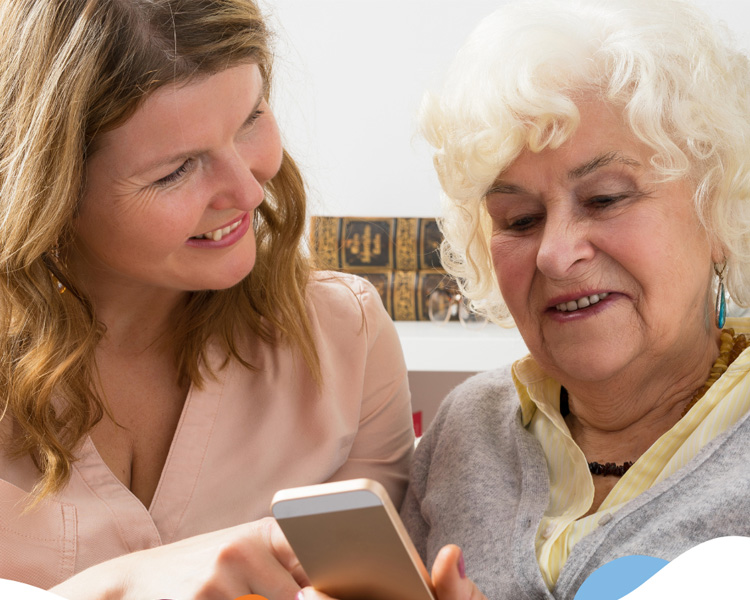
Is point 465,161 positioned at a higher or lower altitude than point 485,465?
higher

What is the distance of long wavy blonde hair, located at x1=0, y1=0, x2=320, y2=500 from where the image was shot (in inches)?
40.8

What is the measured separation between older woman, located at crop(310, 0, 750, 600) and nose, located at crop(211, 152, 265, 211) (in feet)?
0.88

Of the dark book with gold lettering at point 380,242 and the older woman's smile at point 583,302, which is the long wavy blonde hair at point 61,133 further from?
the dark book with gold lettering at point 380,242

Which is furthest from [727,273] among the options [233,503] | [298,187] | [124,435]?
[124,435]

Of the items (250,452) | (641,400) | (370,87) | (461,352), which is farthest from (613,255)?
(370,87)

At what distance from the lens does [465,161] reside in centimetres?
111

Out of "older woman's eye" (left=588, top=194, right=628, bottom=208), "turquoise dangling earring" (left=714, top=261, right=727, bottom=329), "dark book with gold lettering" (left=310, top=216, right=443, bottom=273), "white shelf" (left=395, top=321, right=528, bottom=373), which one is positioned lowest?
"white shelf" (left=395, top=321, right=528, bottom=373)

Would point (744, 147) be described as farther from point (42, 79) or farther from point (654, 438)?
point (42, 79)

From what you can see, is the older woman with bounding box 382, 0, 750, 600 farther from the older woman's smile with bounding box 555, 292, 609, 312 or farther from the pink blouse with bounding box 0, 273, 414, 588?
the pink blouse with bounding box 0, 273, 414, 588

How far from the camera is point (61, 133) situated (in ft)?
3.42

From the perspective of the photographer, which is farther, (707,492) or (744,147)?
(744,147)

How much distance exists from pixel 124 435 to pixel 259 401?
21cm

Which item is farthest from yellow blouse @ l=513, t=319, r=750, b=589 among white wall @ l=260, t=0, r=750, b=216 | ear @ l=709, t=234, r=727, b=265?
white wall @ l=260, t=0, r=750, b=216

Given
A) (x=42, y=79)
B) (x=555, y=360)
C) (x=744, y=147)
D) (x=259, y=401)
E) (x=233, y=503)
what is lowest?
(x=233, y=503)
